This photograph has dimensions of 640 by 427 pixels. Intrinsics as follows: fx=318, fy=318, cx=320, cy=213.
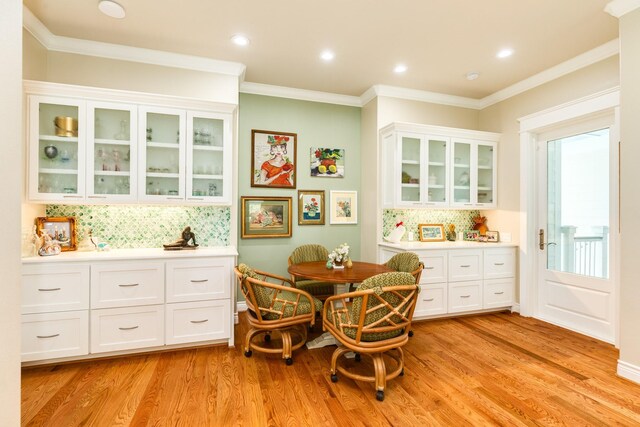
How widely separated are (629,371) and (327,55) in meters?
3.90

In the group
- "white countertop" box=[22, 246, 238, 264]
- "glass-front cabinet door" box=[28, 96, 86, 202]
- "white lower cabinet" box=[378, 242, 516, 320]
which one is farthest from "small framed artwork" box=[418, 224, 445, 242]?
"glass-front cabinet door" box=[28, 96, 86, 202]

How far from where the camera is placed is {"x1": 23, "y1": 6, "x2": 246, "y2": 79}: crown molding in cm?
292

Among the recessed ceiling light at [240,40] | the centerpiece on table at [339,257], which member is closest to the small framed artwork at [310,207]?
the centerpiece on table at [339,257]

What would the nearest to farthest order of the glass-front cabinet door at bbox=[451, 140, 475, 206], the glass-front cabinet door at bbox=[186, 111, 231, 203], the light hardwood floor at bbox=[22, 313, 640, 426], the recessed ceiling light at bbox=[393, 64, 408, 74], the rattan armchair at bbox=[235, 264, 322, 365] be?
the light hardwood floor at bbox=[22, 313, 640, 426] < the rattan armchair at bbox=[235, 264, 322, 365] < the glass-front cabinet door at bbox=[186, 111, 231, 203] < the recessed ceiling light at bbox=[393, 64, 408, 74] < the glass-front cabinet door at bbox=[451, 140, 475, 206]

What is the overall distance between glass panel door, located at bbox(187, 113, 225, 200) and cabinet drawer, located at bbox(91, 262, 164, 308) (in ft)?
2.71

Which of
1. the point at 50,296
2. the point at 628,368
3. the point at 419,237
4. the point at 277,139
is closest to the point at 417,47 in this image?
the point at 277,139

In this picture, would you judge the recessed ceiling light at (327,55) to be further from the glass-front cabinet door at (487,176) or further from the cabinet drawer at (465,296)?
the cabinet drawer at (465,296)

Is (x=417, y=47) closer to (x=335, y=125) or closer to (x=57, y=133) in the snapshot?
(x=335, y=125)

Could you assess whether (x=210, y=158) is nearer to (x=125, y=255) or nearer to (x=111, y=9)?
(x=125, y=255)

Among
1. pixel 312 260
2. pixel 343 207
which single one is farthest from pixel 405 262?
pixel 343 207

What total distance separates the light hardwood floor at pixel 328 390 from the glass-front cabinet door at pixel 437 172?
1.89 metres

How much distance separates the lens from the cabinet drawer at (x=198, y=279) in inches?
116

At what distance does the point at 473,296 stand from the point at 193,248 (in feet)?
11.3

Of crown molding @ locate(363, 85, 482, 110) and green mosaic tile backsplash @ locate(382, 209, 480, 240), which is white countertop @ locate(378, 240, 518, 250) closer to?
green mosaic tile backsplash @ locate(382, 209, 480, 240)
